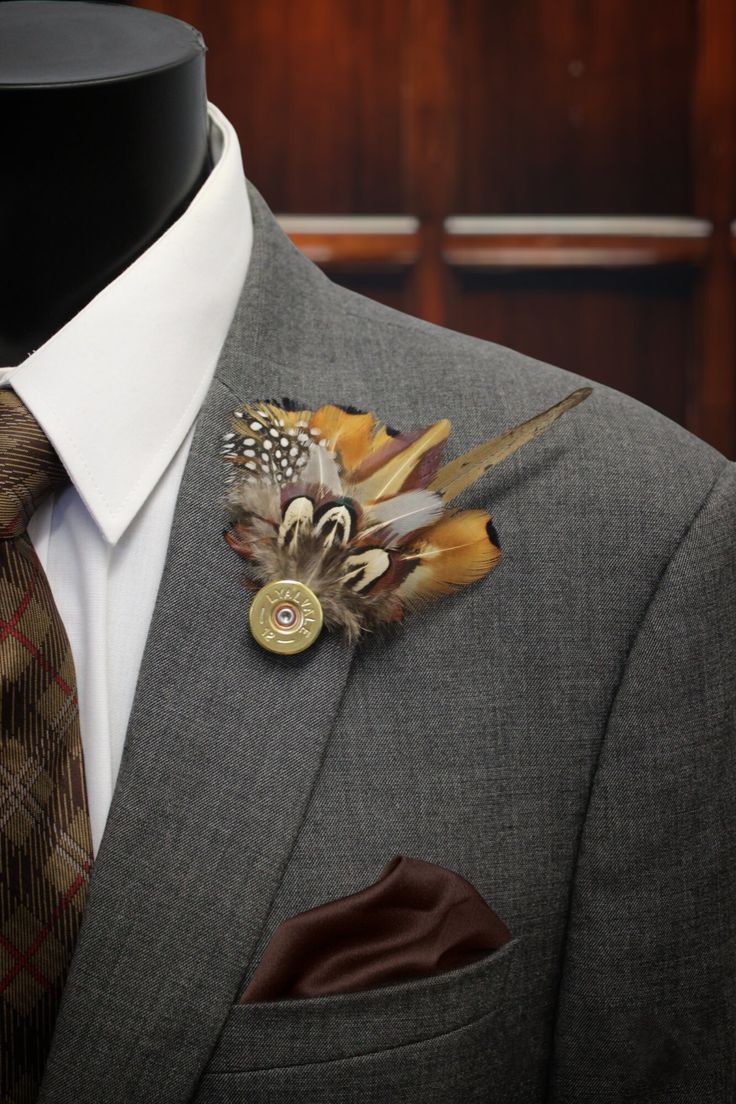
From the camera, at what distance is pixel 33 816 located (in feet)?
2.17

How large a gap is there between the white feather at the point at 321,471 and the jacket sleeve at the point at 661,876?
204 mm

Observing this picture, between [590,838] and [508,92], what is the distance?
1.19 metres

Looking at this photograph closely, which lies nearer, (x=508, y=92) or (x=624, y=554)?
(x=624, y=554)

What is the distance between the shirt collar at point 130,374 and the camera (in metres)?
0.73

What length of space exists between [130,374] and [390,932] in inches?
14.5

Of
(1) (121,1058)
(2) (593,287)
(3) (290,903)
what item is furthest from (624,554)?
(2) (593,287)

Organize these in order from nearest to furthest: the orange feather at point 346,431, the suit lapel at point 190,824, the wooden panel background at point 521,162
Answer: the suit lapel at point 190,824, the orange feather at point 346,431, the wooden panel background at point 521,162

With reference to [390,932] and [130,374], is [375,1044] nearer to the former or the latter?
[390,932]

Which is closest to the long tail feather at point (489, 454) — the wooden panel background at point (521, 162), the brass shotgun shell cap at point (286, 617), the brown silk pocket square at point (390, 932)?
the brass shotgun shell cap at point (286, 617)

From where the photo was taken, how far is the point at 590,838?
2.33 ft

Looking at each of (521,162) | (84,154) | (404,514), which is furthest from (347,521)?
(521,162)

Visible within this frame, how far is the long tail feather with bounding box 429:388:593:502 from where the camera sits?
0.72m

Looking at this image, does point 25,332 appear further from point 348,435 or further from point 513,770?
point 513,770

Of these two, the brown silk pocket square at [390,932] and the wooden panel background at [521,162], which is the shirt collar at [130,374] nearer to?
the brown silk pocket square at [390,932]
